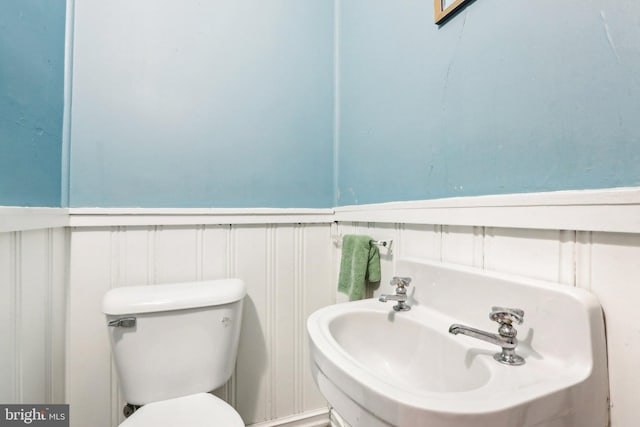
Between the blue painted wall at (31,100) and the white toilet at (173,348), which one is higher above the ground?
the blue painted wall at (31,100)

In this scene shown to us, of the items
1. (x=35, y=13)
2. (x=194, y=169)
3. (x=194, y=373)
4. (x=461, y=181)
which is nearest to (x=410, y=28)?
(x=461, y=181)

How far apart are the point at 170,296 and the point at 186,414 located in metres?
0.34

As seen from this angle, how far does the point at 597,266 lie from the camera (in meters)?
0.48

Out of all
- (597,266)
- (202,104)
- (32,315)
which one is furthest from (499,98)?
(32,315)

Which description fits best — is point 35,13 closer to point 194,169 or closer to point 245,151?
point 194,169

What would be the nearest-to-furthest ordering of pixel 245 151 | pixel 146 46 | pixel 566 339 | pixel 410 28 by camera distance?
pixel 566 339 < pixel 410 28 < pixel 146 46 < pixel 245 151

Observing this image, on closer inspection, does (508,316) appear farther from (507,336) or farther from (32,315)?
(32,315)

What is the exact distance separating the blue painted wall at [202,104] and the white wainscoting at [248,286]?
0.42ft

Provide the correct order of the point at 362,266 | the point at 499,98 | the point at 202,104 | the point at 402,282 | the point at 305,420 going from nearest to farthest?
the point at 499,98
the point at 402,282
the point at 362,266
the point at 202,104
the point at 305,420

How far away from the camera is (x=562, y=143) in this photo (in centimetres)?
54

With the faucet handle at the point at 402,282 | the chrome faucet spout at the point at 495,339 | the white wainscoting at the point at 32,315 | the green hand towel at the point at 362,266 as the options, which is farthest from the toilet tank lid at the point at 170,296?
the chrome faucet spout at the point at 495,339

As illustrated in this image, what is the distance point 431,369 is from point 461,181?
17.6 inches

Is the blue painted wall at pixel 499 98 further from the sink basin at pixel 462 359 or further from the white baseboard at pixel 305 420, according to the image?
the white baseboard at pixel 305 420

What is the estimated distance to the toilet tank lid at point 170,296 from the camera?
894 millimetres
